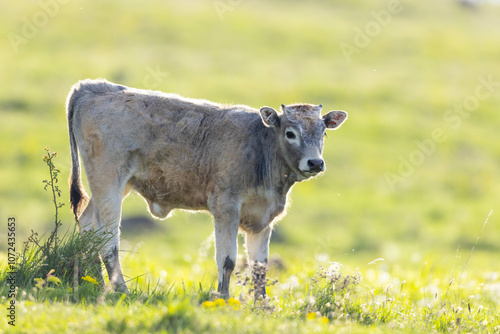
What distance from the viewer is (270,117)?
9695mm

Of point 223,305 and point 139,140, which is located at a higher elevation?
point 139,140

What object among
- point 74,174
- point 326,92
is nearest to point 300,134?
point 74,174

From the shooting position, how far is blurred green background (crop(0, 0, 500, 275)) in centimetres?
2723

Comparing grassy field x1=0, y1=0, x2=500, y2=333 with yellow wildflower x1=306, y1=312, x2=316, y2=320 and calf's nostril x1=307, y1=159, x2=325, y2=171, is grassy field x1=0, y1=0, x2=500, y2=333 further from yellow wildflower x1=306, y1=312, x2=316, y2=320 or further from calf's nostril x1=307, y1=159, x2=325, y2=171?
calf's nostril x1=307, y1=159, x2=325, y2=171

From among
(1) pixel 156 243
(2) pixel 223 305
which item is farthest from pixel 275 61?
(2) pixel 223 305

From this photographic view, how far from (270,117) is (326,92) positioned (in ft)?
104

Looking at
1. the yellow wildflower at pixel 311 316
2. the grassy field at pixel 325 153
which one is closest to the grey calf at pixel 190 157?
the grassy field at pixel 325 153

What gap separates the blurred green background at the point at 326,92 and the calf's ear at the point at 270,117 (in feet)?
29.5

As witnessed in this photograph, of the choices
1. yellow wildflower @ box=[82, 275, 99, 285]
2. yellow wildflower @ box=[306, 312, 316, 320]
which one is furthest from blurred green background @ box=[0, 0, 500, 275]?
yellow wildflower @ box=[306, 312, 316, 320]

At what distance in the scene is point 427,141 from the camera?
37.1 meters

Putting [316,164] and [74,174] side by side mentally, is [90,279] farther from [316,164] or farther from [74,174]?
[316,164]

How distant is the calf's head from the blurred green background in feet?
29.5

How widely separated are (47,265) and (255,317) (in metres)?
2.77

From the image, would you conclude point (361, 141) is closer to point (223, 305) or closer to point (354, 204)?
point (354, 204)
